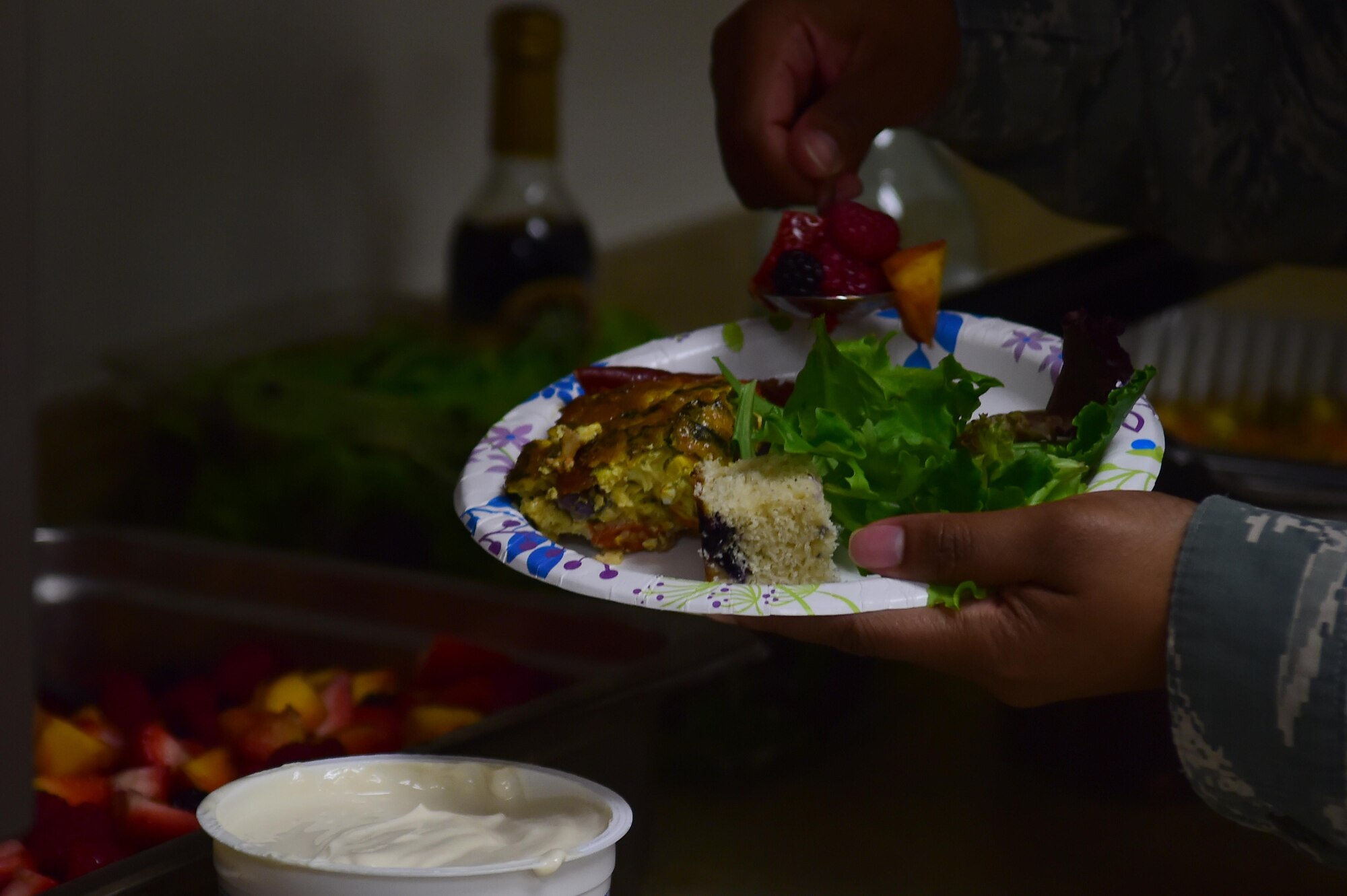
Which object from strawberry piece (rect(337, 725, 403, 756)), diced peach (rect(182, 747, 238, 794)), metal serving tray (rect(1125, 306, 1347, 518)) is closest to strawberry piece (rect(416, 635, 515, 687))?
strawberry piece (rect(337, 725, 403, 756))

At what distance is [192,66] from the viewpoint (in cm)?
169

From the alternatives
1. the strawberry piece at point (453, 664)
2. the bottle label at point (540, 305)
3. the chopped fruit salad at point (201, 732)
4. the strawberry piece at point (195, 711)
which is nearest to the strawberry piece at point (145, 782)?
the chopped fruit salad at point (201, 732)

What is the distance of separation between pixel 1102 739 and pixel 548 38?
1.11m

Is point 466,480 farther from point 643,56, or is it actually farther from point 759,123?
point 643,56

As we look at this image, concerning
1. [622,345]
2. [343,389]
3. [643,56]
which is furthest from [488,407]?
[643,56]

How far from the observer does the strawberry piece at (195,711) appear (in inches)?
43.9

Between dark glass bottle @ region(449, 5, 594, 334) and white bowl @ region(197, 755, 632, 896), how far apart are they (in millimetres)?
1099

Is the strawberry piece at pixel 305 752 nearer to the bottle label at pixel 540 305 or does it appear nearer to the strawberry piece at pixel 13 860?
the strawberry piece at pixel 13 860

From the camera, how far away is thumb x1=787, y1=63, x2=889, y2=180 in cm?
108

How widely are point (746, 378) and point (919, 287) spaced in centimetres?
15

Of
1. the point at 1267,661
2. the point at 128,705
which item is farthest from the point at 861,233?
the point at 128,705

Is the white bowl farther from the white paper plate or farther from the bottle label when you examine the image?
the bottle label

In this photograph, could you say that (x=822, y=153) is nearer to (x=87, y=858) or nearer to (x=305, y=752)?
(x=305, y=752)

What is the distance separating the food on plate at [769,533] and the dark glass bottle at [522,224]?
0.97 metres
